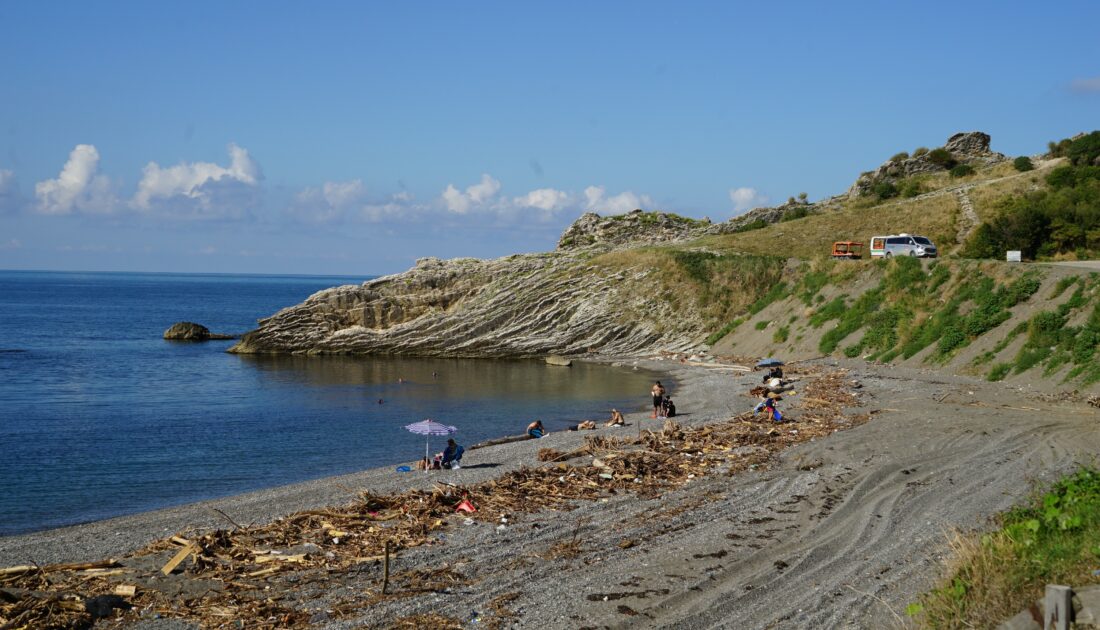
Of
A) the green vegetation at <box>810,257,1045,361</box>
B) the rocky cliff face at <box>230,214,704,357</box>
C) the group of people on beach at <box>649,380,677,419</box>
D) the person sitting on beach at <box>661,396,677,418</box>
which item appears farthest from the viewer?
the rocky cliff face at <box>230,214,704,357</box>

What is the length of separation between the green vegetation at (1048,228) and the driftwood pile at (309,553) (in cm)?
4532

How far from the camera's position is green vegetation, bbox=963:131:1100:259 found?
200ft

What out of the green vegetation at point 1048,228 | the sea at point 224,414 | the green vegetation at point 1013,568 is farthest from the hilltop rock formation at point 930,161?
the green vegetation at point 1013,568

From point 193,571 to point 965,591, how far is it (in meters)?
11.8

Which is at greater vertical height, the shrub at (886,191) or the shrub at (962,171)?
the shrub at (962,171)

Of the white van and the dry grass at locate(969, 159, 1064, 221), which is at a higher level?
the dry grass at locate(969, 159, 1064, 221)

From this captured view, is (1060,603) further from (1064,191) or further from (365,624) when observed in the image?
(1064,191)

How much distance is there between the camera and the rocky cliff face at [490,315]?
6512 cm

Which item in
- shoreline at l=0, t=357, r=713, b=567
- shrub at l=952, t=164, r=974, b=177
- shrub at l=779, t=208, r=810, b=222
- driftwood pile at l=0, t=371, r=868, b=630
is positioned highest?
shrub at l=952, t=164, r=974, b=177

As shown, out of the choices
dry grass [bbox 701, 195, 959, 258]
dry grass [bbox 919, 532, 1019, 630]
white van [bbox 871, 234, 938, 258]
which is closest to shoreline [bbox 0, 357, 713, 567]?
dry grass [bbox 919, 532, 1019, 630]

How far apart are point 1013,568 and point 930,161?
9019 cm

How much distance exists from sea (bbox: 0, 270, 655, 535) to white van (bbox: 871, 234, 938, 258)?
61.3 feet

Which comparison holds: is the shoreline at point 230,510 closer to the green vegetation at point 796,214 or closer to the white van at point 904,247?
the white van at point 904,247

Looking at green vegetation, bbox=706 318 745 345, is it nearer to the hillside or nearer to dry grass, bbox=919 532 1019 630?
the hillside
